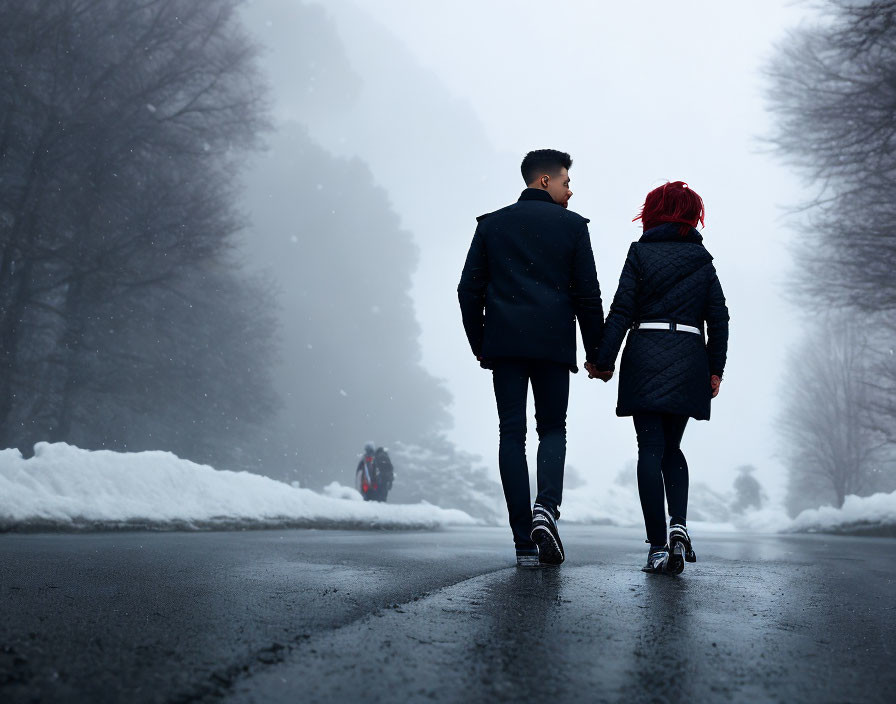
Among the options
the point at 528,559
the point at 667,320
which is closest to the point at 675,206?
the point at 667,320

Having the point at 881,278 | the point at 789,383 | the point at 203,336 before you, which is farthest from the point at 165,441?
the point at 789,383

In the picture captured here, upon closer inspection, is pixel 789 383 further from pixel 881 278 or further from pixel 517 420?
pixel 517 420

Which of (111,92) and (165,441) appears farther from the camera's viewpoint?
(165,441)

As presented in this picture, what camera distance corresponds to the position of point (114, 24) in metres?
16.5

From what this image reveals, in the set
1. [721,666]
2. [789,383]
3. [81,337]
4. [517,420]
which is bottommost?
[721,666]

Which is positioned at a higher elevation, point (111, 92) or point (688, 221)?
point (111, 92)

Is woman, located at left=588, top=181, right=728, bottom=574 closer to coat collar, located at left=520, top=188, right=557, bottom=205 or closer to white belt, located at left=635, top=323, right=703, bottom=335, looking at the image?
white belt, located at left=635, top=323, right=703, bottom=335

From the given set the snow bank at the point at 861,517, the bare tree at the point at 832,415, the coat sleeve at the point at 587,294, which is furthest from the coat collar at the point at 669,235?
the bare tree at the point at 832,415

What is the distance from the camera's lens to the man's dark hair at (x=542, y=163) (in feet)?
14.0

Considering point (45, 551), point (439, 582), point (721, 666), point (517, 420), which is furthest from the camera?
point (45, 551)

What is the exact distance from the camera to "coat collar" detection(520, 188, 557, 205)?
4.16 m

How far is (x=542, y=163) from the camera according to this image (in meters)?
4.27

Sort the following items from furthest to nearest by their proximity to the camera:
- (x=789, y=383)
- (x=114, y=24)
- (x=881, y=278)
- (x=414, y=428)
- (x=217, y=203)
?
(x=414, y=428) → (x=789, y=383) → (x=217, y=203) → (x=114, y=24) → (x=881, y=278)

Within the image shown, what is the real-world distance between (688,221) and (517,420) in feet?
4.35
